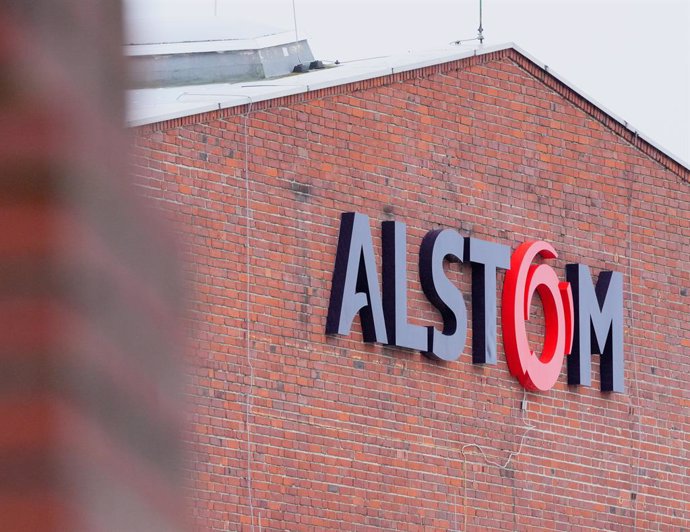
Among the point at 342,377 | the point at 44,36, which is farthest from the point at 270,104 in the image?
the point at 44,36

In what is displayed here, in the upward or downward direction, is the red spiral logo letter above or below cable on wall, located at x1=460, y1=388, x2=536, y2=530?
above

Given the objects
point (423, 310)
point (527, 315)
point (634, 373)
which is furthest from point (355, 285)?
point (634, 373)

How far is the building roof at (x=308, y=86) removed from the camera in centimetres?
1316

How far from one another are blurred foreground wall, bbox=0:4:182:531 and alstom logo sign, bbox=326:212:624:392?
13.0 meters

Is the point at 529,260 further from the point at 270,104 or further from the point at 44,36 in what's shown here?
the point at 44,36

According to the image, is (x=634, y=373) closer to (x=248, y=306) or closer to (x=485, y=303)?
(x=485, y=303)

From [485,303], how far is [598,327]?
5.91ft

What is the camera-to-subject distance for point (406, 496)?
14.3 m

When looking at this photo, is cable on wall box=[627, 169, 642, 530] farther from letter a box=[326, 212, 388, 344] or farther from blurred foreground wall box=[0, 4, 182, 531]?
blurred foreground wall box=[0, 4, 182, 531]

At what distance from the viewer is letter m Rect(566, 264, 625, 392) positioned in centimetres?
1642

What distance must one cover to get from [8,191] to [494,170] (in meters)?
15.2

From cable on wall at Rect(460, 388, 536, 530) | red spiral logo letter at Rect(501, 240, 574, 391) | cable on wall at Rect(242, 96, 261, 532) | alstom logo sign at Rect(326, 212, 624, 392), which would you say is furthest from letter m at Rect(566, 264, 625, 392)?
cable on wall at Rect(242, 96, 261, 532)

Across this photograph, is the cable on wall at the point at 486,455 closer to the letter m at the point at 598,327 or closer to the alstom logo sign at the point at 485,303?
the alstom logo sign at the point at 485,303

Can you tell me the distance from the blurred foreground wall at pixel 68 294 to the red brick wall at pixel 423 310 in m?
10.7
